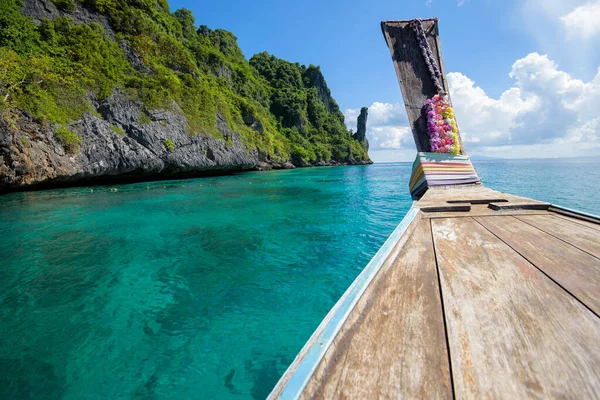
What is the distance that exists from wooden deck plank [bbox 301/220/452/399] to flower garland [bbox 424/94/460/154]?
564 cm

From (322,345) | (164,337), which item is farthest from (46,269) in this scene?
(322,345)

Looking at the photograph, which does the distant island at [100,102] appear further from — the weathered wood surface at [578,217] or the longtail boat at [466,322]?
the weathered wood surface at [578,217]

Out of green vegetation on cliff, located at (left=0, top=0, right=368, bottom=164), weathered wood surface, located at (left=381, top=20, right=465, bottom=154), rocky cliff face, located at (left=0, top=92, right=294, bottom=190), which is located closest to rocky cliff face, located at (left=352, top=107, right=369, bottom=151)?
green vegetation on cliff, located at (left=0, top=0, right=368, bottom=164)

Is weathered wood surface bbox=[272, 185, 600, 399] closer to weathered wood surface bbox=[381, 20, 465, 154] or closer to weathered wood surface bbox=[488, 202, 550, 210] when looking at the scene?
weathered wood surface bbox=[488, 202, 550, 210]

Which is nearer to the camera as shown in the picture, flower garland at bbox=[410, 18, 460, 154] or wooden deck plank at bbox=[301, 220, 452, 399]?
wooden deck plank at bbox=[301, 220, 452, 399]

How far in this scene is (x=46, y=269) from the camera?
191 inches

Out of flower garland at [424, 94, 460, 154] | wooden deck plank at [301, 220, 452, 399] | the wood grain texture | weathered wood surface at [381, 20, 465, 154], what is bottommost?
wooden deck plank at [301, 220, 452, 399]

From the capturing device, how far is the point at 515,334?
109 centimetres

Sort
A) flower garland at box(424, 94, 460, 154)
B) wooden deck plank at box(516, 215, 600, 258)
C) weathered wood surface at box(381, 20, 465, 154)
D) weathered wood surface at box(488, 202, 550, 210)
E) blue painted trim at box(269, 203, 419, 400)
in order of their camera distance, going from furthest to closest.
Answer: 1. weathered wood surface at box(381, 20, 465, 154)
2. flower garland at box(424, 94, 460, 154)
3. weathered wood surface at box(488, 202, 550, 210)
4. wooden deck plank at box(516, 215, 600, 258)
5. blue painted trim at box(269, 203, 419, 400)

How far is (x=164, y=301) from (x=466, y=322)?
392 cm

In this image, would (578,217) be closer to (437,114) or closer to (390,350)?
(390,350)

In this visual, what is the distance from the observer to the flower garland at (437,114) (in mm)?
6312

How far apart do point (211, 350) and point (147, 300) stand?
5.37ft

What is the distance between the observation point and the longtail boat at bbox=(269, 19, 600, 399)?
86 centimetres
